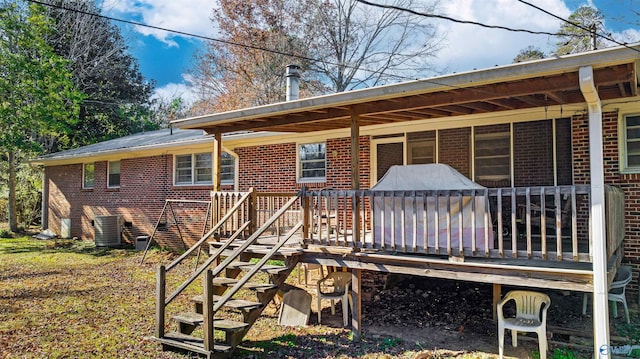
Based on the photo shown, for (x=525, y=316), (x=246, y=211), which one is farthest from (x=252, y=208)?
(x=525, y=316)

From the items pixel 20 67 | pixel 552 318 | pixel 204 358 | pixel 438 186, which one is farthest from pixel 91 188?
pixel 552 318

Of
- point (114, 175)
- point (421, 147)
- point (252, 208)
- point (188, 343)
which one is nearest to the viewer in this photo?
point (188, 343)

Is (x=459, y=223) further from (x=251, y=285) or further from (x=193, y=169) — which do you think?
(x=193, y=169)

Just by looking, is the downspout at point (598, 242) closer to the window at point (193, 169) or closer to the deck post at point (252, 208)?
the deck post at point (252, 208)

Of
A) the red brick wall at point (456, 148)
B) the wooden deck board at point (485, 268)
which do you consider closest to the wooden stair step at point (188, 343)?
the wooden deck board at point (485, 268)

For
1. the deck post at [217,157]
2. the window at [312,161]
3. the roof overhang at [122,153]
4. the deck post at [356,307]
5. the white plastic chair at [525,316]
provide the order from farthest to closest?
the roof overhang at [122,153] → the window at [312,161] → the deck post at [217,157] → the deck post at [356,307] → the white plastic chair at [525,316]

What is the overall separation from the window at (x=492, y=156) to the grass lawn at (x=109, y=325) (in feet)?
12.8

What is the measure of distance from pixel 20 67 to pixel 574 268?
16375 mm

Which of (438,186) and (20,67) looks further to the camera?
(20,67)

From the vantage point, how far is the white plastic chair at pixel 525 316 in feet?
17.8

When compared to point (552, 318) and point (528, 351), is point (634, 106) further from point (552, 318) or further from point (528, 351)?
point (528, 351)

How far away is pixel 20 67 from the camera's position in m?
14.5

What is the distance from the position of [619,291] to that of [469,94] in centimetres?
377

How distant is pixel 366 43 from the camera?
22.8m
